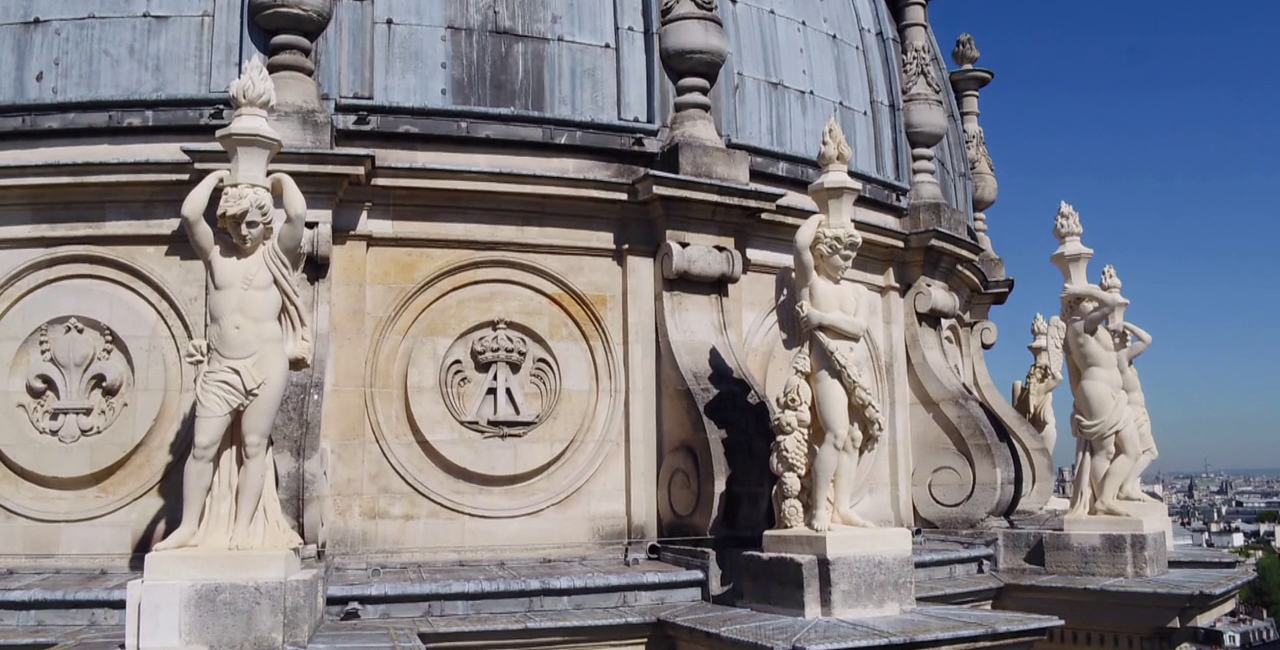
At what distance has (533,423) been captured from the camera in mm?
12703

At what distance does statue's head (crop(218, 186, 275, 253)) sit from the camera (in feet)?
29.3

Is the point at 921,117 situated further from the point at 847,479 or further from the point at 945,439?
the point at 847,479

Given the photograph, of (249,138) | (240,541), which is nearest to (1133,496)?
(240,541)

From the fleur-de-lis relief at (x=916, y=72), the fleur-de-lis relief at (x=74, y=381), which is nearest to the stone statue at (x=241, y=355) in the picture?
the fleur-de-lis relief at (x=74, y=381)

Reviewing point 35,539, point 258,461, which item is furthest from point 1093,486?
point 35,539

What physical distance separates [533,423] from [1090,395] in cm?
625

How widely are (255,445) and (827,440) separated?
14.8 feet

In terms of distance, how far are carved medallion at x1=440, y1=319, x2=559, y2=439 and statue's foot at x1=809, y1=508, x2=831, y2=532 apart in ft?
11.2

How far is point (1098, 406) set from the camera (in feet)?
46.3

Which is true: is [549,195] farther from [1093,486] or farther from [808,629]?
[1093,486]

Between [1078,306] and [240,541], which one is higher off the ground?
[1078,306]

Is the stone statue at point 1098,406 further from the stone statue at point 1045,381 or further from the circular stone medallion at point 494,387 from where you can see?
the circular stone medallion at point 494,387

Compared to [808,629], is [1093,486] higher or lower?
higher

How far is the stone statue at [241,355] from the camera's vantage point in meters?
8.85
